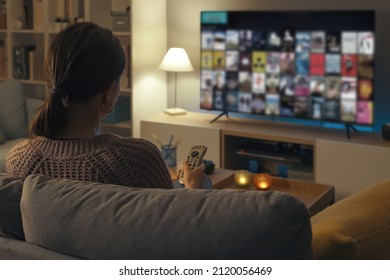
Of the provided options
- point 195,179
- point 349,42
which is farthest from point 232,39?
point 195,179

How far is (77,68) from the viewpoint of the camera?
1.62 metres

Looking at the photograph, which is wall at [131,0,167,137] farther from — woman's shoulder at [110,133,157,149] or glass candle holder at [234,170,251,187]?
woman's shoulder at [110,133,157,149]

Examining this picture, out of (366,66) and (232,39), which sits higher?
(232,39)

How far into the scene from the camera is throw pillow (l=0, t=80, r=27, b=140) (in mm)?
4520

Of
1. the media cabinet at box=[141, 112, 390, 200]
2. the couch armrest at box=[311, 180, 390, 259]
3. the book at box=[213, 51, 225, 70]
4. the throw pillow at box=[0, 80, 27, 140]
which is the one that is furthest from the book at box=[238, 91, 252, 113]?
the couch armrest at box=[311, 180, 390, 259]

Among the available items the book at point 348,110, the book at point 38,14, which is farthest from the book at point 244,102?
→ the book at point 38,14

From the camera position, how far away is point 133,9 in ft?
15.3

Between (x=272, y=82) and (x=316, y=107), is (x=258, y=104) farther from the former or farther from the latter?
(x=316, y=107)

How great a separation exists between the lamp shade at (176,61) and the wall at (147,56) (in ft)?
0.79

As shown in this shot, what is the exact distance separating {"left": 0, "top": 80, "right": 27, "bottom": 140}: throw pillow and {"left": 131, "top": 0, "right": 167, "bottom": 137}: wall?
0.81 metres

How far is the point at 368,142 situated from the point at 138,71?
1772mm

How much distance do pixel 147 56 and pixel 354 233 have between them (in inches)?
150

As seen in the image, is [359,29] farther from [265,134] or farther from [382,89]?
[265,134]
